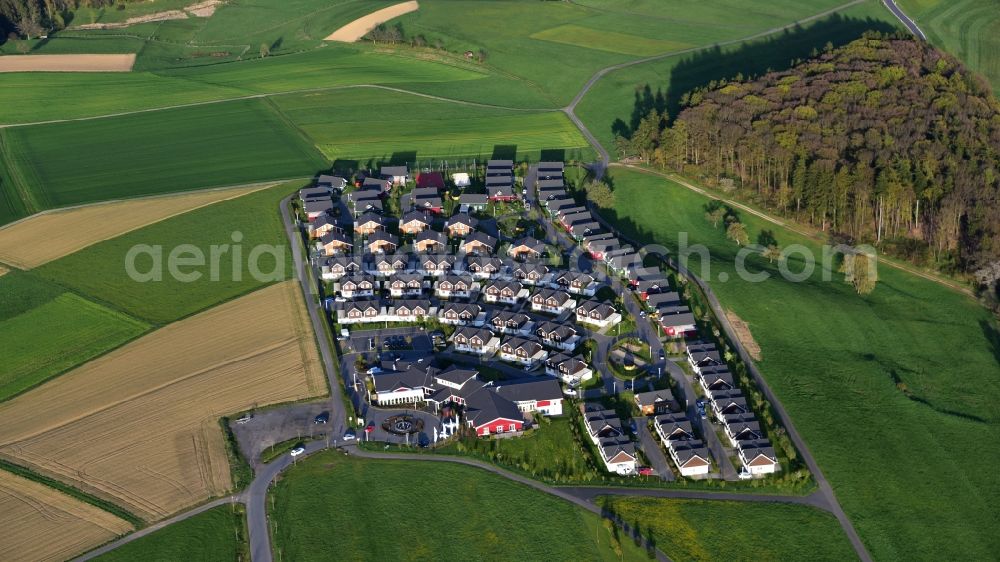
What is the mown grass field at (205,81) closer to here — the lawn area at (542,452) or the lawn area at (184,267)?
the lawn area at (184,267)

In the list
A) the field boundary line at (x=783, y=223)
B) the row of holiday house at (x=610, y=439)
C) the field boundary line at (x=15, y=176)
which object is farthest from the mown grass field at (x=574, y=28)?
the row of holiday house at (x=610, y=439)

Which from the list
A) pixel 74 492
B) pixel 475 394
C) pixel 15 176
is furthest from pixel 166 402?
pixel 15 176

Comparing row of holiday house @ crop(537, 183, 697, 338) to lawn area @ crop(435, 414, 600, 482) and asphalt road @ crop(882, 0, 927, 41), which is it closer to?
lawn area @ crop(435, 414, 600, 482)

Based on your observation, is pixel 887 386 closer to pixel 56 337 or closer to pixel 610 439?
pixel 610 439

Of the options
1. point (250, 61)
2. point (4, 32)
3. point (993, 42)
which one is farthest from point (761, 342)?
point (4, 32)

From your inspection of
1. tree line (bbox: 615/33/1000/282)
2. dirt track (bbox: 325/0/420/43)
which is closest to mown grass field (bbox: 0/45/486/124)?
dirt track (bbox: 325/0/420/43)

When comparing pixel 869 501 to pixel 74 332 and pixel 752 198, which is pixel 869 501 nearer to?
pixel 752 198
